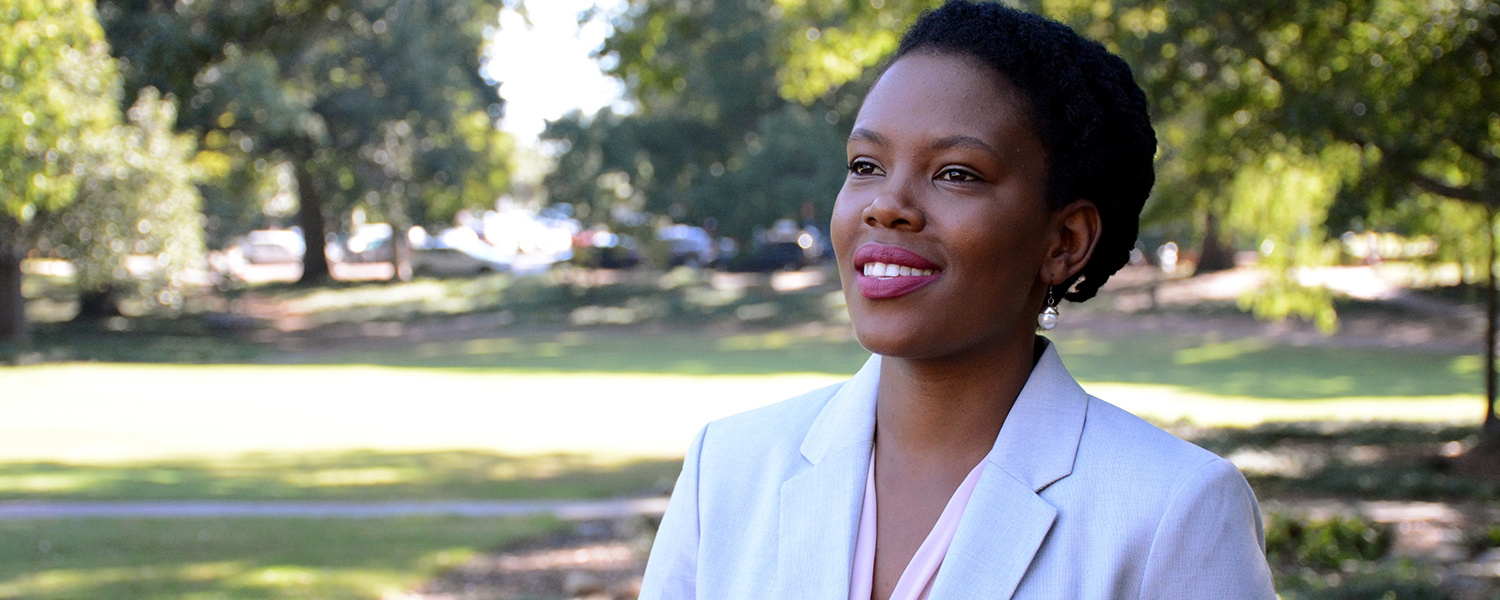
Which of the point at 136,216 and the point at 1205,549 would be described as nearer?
the point at 1205,549

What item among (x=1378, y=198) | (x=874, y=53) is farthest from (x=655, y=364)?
(x=1378, y=198)

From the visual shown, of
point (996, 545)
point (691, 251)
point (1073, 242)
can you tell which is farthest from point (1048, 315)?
point (691, 251)

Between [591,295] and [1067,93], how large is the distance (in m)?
41.0

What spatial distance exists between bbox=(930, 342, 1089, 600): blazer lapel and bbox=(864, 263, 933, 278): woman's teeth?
10.3 inches

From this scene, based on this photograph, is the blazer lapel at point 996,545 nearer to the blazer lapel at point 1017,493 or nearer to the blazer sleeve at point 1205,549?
the blazer lapel at point 1017,493

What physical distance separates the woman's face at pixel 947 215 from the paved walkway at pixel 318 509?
9.02 m

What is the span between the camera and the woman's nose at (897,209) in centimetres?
196

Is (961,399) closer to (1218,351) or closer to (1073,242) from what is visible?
(1073,242)

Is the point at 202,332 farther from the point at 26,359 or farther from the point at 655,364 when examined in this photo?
the point at 655,364

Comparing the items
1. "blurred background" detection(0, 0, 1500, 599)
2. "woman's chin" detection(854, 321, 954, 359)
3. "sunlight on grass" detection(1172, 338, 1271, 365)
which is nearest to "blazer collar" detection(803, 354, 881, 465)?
"woman's chin" detection(854, 321, 954, 359)

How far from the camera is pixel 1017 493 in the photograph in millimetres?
1904

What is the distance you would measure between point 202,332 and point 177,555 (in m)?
27.2

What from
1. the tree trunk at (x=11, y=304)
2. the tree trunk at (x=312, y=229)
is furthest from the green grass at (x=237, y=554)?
the tree trunk at (x=312, y=229)

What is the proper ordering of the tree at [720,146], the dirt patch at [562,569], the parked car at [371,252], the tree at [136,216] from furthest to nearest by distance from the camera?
the parked car at [371,252]
the tree at [720,146]
the tree at [136,216]
the dirt patch at [562,569]
